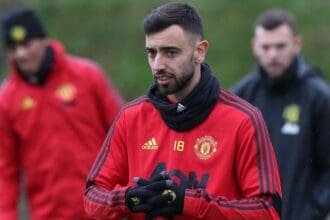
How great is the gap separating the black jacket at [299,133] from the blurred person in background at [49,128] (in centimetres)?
138

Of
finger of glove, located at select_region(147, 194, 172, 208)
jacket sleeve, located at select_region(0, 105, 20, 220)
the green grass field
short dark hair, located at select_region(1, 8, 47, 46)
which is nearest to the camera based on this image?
finger of glove, located at select_region(147, 194, 172, 208)

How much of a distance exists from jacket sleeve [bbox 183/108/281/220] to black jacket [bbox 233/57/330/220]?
6.72 ft

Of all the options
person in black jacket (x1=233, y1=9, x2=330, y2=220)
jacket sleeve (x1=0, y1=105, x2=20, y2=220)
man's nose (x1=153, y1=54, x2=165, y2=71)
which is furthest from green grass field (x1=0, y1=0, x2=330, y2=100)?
man's nose (x1=153, y1=54, x2=165, y2=71)

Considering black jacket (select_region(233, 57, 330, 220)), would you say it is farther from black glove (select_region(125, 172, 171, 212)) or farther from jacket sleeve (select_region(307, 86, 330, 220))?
black glove (select_region(125, 172, 171, 212))

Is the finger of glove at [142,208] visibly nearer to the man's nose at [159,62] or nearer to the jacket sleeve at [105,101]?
the man's nose at [159,62]

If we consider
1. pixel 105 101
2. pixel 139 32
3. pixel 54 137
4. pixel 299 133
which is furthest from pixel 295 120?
pixel 139 32

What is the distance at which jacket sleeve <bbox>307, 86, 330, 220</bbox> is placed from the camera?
24.9 ft

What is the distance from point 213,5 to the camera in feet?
56.7

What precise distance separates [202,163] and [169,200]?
0.29 meters

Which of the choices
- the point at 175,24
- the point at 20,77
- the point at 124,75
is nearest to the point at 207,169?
the point at 175,24

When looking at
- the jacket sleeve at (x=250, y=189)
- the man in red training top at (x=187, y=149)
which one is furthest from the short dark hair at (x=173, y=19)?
the jacket sleeve at (x=250, y=189)

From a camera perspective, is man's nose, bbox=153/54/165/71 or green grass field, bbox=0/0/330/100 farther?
green grass field, bbox=0/0/330/100

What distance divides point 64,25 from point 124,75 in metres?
1.64

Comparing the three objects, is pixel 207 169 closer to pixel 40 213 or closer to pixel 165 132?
pixel 165 132
